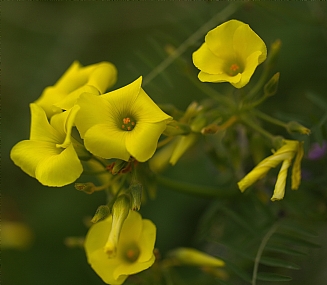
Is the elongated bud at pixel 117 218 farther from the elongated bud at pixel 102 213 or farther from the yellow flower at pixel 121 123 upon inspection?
the yellow flower at pixel 121 123

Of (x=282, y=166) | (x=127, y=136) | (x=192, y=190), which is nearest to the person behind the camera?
(x=127, y=136)

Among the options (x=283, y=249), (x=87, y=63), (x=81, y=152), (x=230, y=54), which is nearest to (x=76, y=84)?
(x=81, y=152)

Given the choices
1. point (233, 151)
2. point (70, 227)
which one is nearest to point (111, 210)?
point (233, 151)

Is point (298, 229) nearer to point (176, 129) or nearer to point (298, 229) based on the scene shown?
point (298, 229)

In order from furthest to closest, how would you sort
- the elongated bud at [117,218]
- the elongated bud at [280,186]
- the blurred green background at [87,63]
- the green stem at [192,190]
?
the blurred green background at [87,63] < the green stem at [192,190] < the elongated bud at [280,186] < the elongated bud at [117,218]

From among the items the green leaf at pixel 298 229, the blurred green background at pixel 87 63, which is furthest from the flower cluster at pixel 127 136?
the blurred green background at pixel 87 63

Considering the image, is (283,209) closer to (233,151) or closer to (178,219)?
(233,151)
